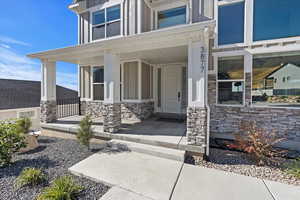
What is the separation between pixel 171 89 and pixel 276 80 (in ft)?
13.9

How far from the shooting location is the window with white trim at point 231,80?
5.57m

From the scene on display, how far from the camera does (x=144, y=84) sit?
7.10 metres

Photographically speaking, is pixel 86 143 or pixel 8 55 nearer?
pixel 86 143

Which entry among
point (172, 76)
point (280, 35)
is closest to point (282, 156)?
point (280, 35)

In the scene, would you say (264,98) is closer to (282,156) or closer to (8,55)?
(282,156)

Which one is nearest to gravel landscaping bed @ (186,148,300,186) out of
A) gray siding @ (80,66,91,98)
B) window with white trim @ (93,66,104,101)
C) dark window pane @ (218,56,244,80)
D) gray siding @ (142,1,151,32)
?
dark window pane @ (218,56,244,80)

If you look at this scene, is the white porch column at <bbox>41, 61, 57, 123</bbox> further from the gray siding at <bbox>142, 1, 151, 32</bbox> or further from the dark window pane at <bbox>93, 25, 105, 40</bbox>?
the gray siding at <bbox>142, 1, 151, 32</bbox>

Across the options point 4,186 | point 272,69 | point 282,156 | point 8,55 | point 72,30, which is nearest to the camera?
point 4,186

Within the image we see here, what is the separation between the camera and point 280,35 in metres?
4.98

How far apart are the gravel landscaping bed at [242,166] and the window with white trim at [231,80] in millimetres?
2186

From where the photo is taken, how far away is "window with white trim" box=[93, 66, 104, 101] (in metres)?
7.55

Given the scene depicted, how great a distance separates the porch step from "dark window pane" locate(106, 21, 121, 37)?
18.3 ft

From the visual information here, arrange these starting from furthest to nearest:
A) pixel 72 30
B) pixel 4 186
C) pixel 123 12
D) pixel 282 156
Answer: pixel 72 30 < pixel 123 12 < pixel 282 156 < pixel 4 186

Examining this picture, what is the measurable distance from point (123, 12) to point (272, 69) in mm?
6881
